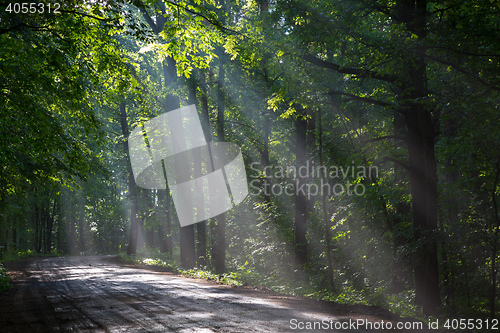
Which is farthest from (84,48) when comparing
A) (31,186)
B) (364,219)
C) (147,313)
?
(364,219)

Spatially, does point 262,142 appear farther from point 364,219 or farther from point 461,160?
point 461,160

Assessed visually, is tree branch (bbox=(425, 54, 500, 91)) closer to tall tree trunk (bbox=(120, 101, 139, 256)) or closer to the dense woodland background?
the dense woodland background

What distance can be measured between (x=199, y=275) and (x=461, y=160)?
997 centimetres

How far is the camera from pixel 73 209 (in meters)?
40.2

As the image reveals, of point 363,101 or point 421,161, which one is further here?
point 363,101

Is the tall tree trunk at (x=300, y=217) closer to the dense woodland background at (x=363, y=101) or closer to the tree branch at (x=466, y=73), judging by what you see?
the dense woodland background at (x=363, y=101)

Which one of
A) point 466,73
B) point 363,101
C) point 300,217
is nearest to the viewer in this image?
point 466,73

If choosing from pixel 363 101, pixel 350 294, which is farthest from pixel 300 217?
pixel 363 101

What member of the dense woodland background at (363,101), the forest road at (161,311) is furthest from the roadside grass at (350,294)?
the forest road at (161,311)

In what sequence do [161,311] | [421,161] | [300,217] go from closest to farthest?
[161,311], [421,161], [300,217]

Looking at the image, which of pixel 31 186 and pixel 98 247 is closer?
pixel 31 186

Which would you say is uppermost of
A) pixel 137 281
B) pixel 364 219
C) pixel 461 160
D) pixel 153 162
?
pixel 153 162

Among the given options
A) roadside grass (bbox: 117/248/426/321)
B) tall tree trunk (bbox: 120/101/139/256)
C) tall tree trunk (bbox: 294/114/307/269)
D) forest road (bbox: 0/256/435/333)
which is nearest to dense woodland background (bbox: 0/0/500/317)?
roadside grass (bbox: 117/248/426/321)

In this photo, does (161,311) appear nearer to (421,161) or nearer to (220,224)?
(421,161)
